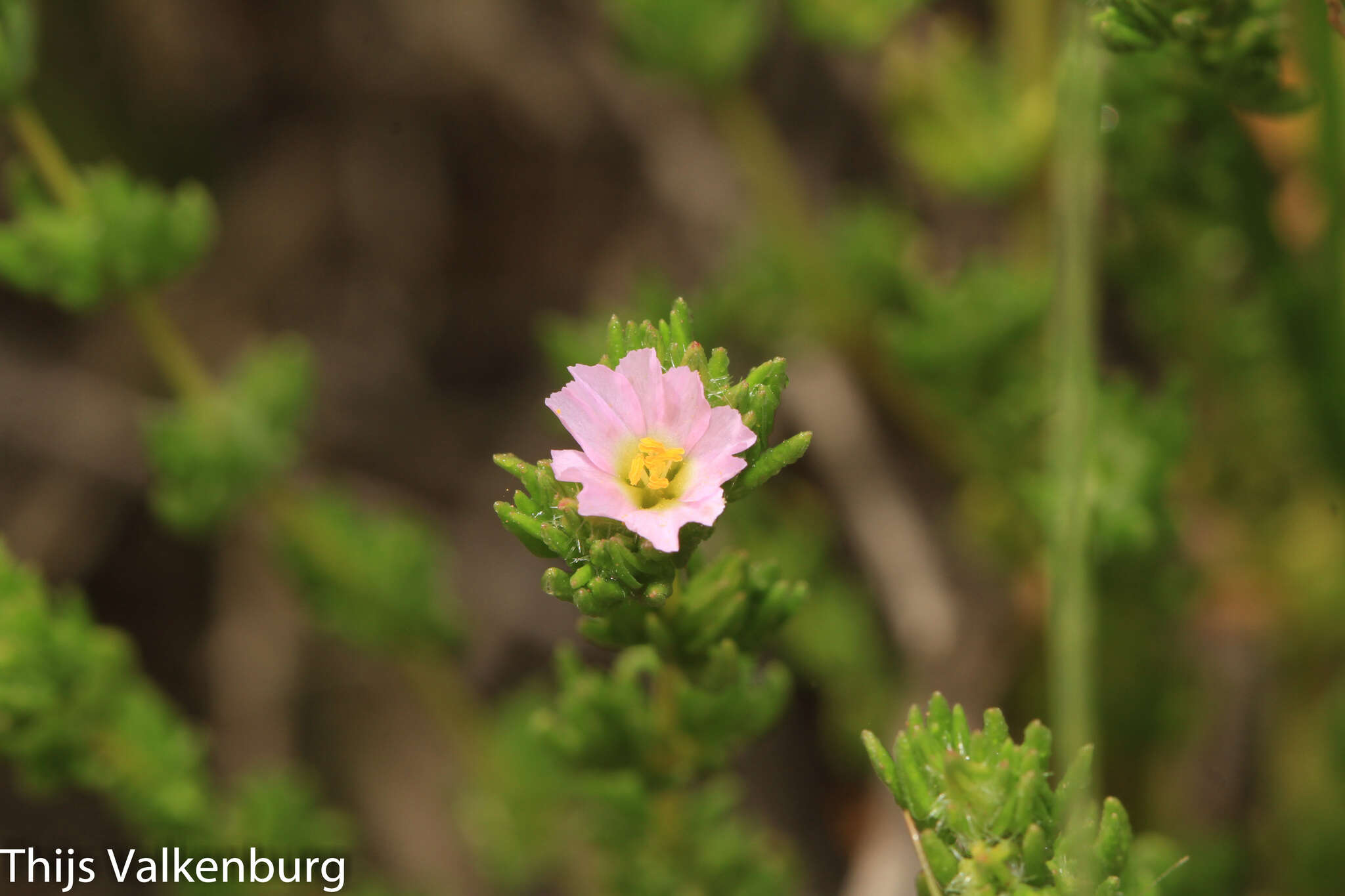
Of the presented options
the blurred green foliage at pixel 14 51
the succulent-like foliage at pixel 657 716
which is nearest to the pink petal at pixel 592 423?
the succulent-like foliage at pixel 657 716

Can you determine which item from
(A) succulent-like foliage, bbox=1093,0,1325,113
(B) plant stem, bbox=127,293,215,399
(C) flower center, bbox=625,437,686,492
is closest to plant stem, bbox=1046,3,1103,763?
(A) succulent-like foliage, bbox=1093,0,1325,113

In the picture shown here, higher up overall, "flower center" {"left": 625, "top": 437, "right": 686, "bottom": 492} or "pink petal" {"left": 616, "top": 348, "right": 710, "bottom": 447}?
"pink petal" {"left": 616, "top": 348, "right": 710, "bottom": 447}

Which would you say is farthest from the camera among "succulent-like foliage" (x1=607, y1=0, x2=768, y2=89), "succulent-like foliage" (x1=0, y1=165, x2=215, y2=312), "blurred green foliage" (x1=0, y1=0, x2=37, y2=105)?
"succulent-like foliage" (x1=607, y1=0, x2=768, y2=89)

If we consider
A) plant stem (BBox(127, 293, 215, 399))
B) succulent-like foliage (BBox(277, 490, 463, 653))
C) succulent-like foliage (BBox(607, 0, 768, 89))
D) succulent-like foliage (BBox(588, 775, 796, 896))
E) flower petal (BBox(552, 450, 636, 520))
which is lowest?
succulent-like foliage (BBox(588, 775, 796, 896))

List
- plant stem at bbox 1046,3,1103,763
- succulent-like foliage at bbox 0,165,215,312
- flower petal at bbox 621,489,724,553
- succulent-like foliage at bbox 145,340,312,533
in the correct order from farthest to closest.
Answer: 1. succulent-like foliage at bbox 145,340,312,533
2. succulent-like foliage at bbox 0,165,215,312
3. plant stem at bbox 1046,3,1103,763
4. flower petal at bbox 621,489,724,553

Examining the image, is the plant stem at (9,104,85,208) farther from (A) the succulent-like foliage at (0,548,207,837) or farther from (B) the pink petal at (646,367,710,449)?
(B) the pink petal at (646,367,710,449)

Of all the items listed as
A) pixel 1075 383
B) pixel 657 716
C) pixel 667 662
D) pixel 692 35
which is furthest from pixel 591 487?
pixel 692 35

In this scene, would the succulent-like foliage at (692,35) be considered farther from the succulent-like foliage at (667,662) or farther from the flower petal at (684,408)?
the flower petal at (684,408)
